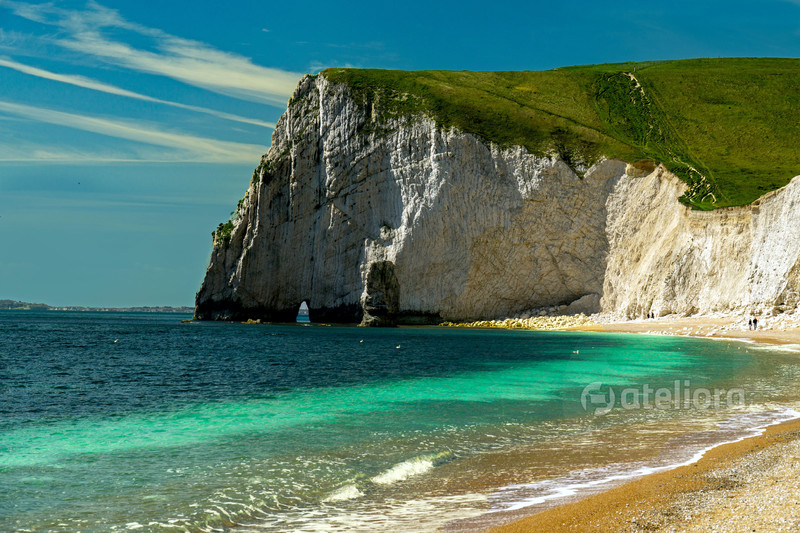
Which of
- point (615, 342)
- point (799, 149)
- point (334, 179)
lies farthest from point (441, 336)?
point (799, 149)

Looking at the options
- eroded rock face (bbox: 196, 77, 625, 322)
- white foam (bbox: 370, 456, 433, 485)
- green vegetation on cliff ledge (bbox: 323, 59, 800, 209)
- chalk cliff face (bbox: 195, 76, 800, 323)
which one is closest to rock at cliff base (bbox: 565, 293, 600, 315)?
chalk cliff face (bbox: 195, 76, 800, 323)

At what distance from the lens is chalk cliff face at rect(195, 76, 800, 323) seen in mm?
58469

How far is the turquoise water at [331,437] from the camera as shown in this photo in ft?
27.9

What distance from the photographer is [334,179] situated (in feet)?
222

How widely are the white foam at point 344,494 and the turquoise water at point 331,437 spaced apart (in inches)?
1.9

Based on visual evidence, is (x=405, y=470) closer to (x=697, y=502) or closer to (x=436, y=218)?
(x=697, y=502)

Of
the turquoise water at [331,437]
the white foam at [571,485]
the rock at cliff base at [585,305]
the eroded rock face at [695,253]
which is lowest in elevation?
the turquoise water at [331,437]

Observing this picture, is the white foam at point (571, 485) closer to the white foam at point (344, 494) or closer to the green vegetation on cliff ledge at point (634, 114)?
the white foam at point (344, 494)

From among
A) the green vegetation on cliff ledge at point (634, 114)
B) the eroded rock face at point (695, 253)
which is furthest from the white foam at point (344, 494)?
the green vegetation on cliff ledge at point (634, 114)

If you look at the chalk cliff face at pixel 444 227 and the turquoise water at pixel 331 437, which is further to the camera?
the chalk cliff face at pixel 444 227

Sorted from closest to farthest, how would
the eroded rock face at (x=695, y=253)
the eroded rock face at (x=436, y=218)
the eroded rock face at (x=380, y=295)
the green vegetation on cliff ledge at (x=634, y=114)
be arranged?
the eroded rock face at (x=695, y=253)
the green vegetation on cliff ledge at (x=634, y=114)
the eroded rock face at (x=436, y=218)
the eroded rock face at (x=380, y=295)

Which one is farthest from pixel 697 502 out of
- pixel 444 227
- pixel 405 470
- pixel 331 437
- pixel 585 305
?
pixel 585 305

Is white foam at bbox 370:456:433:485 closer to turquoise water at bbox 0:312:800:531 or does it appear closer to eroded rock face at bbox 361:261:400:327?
turquoise water at bbox 0:312:800:531

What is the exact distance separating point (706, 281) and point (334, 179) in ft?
122
